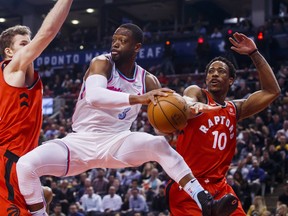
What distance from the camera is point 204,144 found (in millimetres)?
5973

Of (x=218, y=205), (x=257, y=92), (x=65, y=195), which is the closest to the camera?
(x=218, y=205)

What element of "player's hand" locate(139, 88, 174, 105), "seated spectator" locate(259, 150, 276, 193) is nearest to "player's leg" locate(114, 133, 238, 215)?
"player's hand" locate(139, 88, 174, 105)

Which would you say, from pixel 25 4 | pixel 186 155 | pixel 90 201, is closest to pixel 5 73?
pixel 186 155

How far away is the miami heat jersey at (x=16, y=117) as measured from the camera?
4.92m

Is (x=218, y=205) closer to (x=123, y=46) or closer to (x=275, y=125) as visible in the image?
(x=123, y=46)

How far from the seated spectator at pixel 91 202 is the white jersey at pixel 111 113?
866 cm

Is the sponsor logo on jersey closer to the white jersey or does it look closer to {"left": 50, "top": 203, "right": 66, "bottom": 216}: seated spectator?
the white jersey

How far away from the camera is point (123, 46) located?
558 centimetres

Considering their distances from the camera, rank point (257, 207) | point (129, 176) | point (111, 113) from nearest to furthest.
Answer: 1. point (111, 113)
2. point (257, 207)
3. point (129, 176)

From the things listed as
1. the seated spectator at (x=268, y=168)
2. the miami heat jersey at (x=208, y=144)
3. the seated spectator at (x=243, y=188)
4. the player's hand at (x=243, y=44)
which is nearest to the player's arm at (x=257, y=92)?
the player's hand at (x=243, y=44)

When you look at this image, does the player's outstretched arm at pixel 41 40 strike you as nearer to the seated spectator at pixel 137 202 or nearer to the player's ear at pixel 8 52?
the player's ear at pixel 8 52

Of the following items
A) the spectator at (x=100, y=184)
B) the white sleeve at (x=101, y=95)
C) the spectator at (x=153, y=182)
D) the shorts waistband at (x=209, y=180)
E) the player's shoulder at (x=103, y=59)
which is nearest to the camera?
the white sleeve at (x=101, y=95)

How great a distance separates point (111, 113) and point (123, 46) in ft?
2.15

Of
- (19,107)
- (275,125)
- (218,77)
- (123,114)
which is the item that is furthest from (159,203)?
(19,107)
